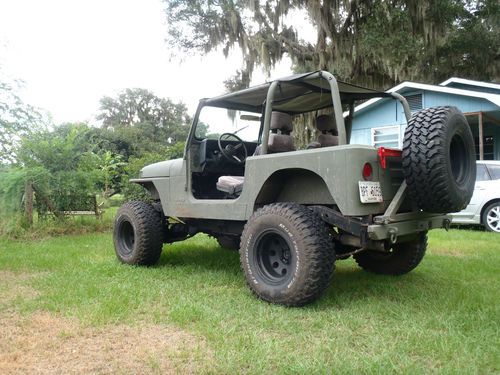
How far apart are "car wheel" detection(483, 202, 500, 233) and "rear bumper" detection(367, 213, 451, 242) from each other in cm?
577

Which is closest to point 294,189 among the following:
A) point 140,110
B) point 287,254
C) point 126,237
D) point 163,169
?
point 287,254

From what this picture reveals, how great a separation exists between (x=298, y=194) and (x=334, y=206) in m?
0.41

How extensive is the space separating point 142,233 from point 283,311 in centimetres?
228

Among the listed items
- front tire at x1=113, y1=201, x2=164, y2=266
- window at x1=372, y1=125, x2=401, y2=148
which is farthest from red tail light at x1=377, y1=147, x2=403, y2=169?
window at x1=372, y1=125, x2=401, y2=148

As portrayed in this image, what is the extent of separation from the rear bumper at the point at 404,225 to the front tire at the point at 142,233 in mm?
2710

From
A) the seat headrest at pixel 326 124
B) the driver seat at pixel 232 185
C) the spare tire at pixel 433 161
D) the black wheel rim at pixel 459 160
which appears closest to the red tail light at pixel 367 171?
the spare tire at pixel 433 161

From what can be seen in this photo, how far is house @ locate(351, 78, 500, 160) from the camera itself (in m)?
12.6

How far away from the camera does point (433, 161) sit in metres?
3.11

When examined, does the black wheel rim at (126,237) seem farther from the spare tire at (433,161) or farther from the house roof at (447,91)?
the house roof at (447,91)

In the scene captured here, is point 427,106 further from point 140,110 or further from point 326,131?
point 140,110

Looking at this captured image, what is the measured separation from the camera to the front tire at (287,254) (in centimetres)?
329

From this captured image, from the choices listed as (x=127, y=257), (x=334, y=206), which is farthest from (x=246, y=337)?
(x=127, y=257)

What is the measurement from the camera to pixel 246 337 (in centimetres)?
278

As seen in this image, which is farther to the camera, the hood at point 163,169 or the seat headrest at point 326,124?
the hood at point 163,169
